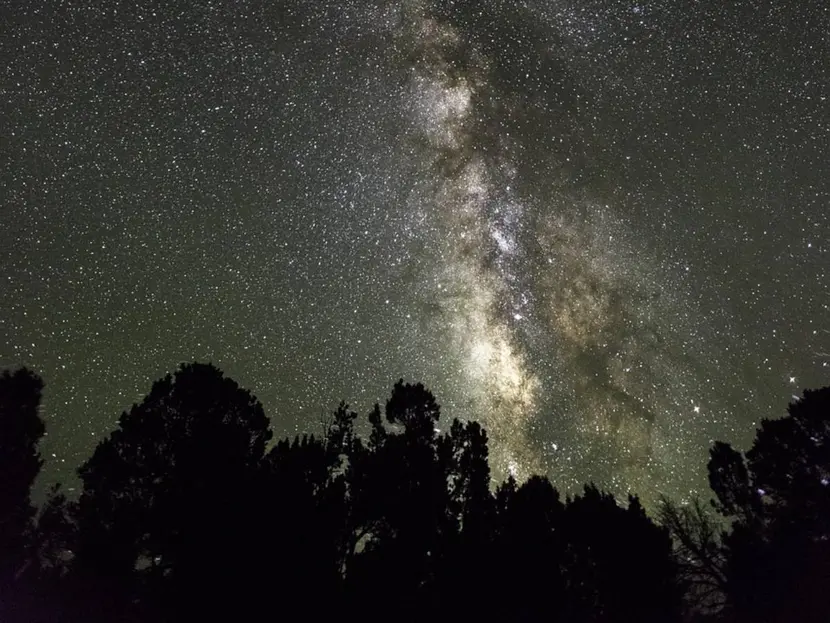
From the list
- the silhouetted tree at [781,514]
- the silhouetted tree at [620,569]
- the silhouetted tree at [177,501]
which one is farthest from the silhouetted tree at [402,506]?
the silhouetted tree at [781,514]

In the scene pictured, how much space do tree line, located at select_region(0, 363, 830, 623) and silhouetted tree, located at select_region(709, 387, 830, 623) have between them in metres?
0.06

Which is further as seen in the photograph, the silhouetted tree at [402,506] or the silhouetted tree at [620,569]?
the silhouetted tree at [620,569]

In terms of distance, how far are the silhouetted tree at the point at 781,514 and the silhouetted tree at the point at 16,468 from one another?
22.9 m

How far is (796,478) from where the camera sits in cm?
2056

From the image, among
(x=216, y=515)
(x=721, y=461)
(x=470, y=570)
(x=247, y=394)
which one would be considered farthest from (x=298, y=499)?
A: (x=721, y=461)

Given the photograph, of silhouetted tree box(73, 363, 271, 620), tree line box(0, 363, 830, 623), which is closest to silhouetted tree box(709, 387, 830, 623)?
tree line box(0, 363, 830, 623)


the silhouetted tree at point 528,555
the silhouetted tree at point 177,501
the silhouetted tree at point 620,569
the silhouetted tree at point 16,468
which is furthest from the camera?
the silhouetted tree at point 16,468

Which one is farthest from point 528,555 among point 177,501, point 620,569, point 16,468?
point 16,468

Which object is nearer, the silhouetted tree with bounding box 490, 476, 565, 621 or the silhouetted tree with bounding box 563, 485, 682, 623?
the silhouetted tree with bounding box 490, 476, 565, 621

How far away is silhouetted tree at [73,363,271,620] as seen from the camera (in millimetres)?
11969

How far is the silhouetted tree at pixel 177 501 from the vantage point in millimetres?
11969

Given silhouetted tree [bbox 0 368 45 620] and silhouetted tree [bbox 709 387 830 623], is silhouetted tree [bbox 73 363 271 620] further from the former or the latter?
silhouetted tree [bbox 709 387 830 623]

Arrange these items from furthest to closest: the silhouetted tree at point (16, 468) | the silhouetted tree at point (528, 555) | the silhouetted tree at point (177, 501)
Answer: the silhouetted tree at point (16, 468), the silhouetted tree at point (528, 555), the silhouetted tree at point (177, 501)

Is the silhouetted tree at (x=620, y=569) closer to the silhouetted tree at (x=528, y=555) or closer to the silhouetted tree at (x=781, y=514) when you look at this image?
the silhouetted tree at (x=528, y=555)
